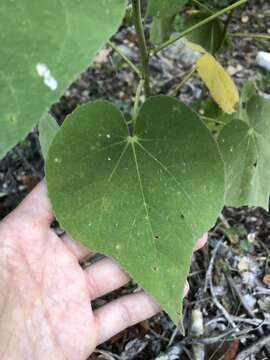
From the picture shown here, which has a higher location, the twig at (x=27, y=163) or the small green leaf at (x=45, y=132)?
the twig at (x=27, y=163)

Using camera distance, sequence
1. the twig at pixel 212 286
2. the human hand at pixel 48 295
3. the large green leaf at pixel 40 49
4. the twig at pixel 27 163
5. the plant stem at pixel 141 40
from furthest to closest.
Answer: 1. the twig at pixel 27 163
2. the twig at pixel 212 286
3. the human hand at pixel 48 295
4. the plant stem at pixel 141 40
5. the large green leaf at pixel 40 49

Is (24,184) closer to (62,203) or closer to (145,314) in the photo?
(145,314)

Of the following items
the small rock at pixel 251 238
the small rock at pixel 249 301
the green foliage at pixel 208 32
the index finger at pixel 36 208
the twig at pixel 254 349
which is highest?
the green foliage at pixel 208 32

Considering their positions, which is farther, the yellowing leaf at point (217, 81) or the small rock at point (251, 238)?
the small rock at point (251, 238)

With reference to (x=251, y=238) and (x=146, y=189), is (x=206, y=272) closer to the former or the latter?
(x=251, y=238)

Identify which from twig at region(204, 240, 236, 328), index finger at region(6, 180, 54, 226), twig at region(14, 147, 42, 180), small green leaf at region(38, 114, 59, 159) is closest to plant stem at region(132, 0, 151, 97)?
small green leaf at region(38, 114, 59, 159)

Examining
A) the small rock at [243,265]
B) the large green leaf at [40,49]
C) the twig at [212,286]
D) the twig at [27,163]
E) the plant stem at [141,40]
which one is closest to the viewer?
the large green leaf at [40,49]

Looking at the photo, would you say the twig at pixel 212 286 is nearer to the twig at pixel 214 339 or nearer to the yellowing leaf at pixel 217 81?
the twig at pixel 214 339

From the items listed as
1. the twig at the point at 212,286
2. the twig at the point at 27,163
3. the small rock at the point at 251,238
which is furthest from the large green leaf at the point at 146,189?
the twig at the point at 27,163
